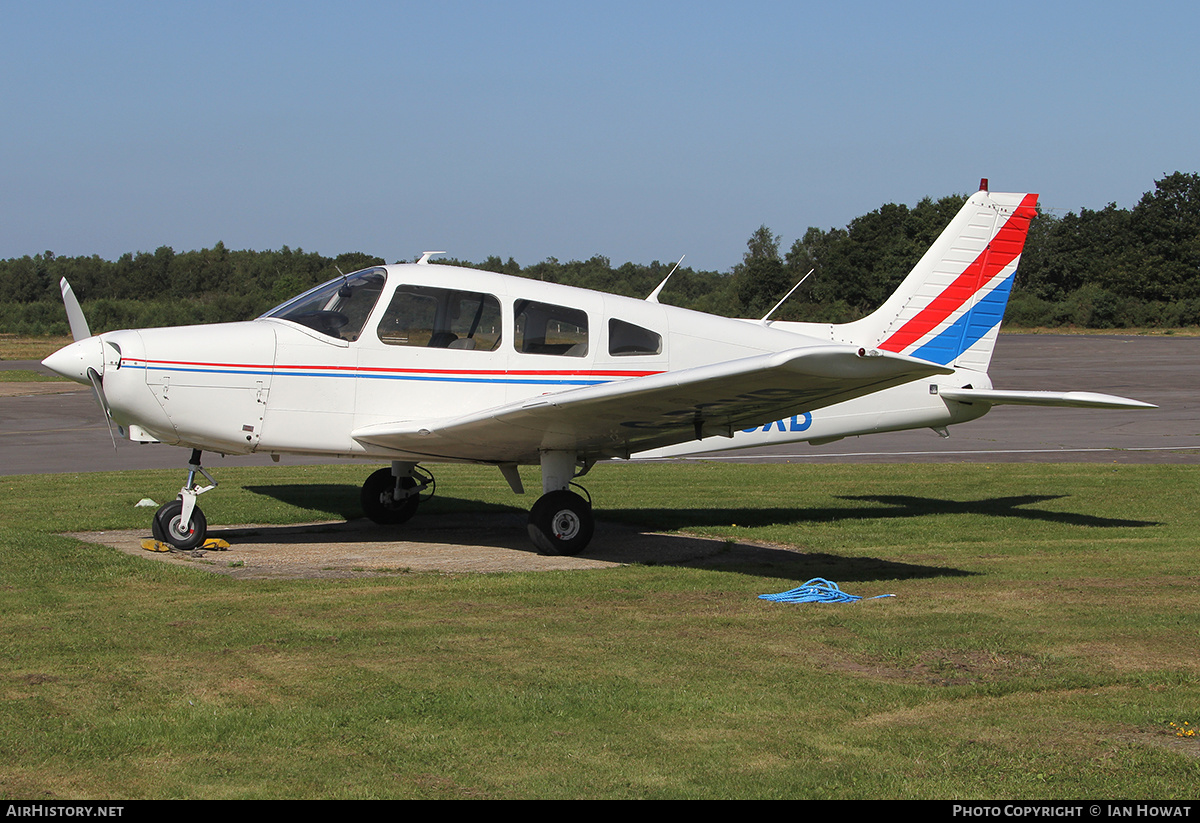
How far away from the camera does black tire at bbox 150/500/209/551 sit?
30.4ft

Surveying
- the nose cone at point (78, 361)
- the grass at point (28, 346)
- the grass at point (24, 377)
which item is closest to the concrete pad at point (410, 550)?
the nose cone at point (78, 361)

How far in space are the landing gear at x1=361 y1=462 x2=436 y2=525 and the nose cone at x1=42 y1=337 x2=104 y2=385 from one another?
3.37 metres

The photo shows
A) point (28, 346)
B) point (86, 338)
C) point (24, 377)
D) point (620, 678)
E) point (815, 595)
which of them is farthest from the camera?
point (28, 346)

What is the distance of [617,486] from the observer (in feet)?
47.0

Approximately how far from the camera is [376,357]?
9.37 metres

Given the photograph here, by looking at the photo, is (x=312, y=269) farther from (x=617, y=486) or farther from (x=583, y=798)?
(x=583, y=798)

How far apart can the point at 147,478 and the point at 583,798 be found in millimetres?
12095

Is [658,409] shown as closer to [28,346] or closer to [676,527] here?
[676,527]

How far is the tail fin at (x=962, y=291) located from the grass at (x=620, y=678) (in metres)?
2.33

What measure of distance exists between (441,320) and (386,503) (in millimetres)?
2605

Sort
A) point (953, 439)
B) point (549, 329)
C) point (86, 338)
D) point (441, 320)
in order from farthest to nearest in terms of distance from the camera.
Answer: point (953, 439), point (549, 329), point (441, 320), point (86, 338)

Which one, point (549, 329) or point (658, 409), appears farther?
point (549, 329)

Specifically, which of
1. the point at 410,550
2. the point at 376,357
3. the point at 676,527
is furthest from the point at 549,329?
the point at 676,527

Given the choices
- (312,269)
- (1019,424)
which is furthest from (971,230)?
(312,269)
